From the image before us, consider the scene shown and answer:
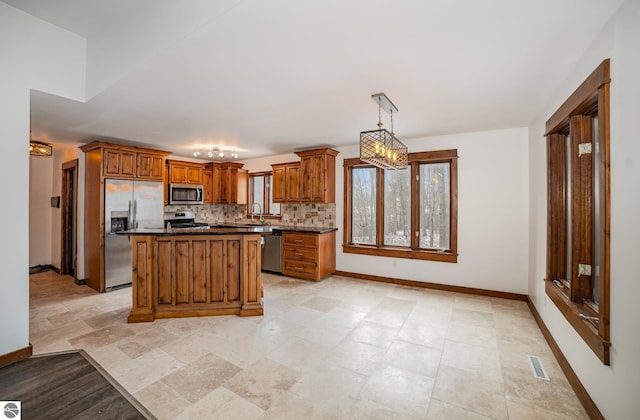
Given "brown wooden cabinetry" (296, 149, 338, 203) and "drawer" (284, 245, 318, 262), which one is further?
"brown wooden cabinetry" (296, 149, 338, 203)

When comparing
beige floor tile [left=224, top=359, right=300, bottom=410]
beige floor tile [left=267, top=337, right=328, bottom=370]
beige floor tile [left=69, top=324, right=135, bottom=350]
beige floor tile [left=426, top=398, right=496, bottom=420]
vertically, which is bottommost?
beige floor tile [left=426, top=398, right=496, bottom=420]

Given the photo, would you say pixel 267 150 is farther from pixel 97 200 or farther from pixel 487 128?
pixel 487 128

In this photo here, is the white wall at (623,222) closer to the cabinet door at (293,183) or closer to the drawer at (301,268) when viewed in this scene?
the drawer at (301,268)

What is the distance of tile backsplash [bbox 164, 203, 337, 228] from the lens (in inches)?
228

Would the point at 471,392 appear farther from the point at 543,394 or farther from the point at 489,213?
the point at 489,213

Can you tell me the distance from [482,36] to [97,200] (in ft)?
18.4

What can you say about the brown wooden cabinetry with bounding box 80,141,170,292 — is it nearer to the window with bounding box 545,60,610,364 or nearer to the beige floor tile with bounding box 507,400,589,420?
the beige floor tile with bounding box 507,400,589,420

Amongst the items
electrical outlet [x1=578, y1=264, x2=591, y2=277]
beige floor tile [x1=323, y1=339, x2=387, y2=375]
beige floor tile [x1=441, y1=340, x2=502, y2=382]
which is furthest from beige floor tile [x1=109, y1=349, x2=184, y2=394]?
electrical outlet [x1=578, y1=264, x2=591, y2=277]

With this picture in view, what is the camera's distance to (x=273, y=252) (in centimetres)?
567

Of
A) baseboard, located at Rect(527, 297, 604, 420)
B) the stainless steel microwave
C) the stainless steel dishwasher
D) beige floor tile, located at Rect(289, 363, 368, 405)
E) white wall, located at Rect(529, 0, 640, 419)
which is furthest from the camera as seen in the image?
the stainless steel microwave

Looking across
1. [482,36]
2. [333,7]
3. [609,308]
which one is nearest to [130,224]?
A: [333,7]

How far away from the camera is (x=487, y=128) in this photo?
4.16 metres

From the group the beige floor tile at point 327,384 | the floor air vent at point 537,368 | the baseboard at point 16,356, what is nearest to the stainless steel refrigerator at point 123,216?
the baseboard at point 16,356

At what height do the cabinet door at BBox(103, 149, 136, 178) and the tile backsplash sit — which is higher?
the cabinet door at BBox(103, 149, 136, 178)
